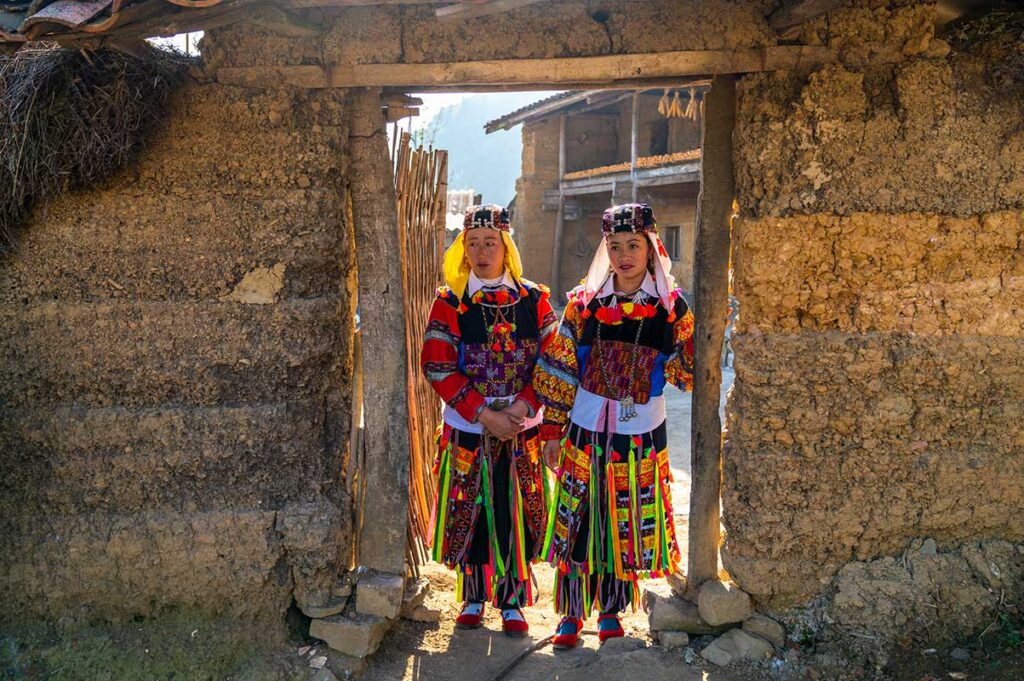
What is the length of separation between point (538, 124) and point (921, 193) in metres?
13.8

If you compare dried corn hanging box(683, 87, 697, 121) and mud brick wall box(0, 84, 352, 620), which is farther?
dried corn hanging box(683, 87, 697, 121)

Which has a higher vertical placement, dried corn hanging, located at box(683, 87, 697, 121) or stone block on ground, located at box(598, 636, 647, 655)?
dried corn hanging, located at box(683, 87, 697, 121)

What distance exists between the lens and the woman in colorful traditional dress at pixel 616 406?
3.40m

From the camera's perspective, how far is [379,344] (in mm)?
3557

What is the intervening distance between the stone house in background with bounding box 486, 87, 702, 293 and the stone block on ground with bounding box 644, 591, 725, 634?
1111cm

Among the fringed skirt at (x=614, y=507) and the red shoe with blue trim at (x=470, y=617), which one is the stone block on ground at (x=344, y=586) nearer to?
the red shoe with blue trim at (x=470, y=617)

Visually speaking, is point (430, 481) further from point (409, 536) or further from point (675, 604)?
point (675, 604)

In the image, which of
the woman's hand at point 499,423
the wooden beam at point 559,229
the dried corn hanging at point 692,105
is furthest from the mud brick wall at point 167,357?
the wooden beam at point 559,229

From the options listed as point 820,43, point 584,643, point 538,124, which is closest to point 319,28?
point 820,43

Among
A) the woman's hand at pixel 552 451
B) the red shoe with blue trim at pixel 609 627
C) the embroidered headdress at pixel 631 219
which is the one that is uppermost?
the embroidered headdress at pixel 631 219

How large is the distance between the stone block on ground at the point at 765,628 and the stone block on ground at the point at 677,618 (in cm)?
12

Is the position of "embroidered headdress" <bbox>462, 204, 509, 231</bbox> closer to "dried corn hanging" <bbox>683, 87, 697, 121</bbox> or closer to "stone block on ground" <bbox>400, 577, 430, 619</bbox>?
"stone block on ground" <bbox>400, 577, 430, 619</bbox>

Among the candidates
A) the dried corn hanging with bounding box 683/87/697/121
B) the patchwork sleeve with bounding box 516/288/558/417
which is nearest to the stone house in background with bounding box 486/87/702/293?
the dried corn hanging with bounding box 683/87/697/121

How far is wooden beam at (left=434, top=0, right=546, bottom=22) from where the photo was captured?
9.48 ft
